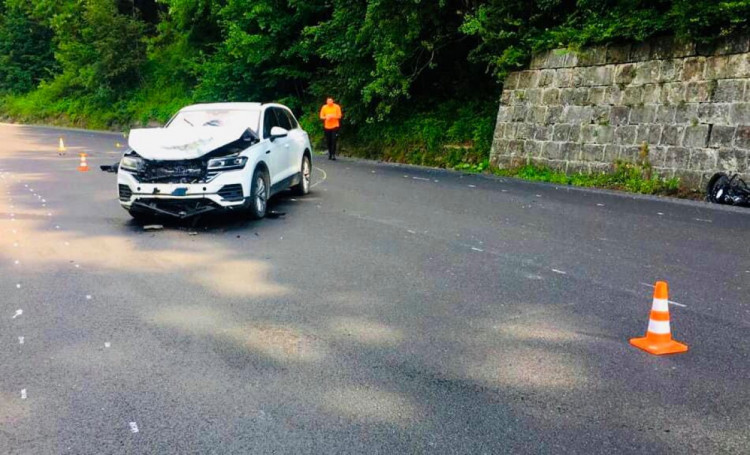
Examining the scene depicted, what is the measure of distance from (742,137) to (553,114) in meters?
5.27

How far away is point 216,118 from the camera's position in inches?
462

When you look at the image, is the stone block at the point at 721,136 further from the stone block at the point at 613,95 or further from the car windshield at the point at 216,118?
the car windshield at the point at 216,118

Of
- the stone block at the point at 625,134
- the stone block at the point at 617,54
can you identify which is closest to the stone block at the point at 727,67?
the stone block at the point at 625,134

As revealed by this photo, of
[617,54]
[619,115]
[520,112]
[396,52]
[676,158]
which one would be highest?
[617,54]

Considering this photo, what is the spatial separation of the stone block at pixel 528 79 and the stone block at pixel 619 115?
2.76 m

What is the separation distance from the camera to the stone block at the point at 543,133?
17.9m

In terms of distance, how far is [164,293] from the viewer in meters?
6.75

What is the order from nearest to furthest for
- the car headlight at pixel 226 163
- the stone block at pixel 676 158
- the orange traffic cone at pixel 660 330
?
the orange traffic cone at pixel 660 330, the car headlight at pixel 226 163, the stone block at pixel 676 158

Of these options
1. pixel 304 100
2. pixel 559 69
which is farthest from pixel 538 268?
pixel 304 100

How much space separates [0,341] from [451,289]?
155 inches

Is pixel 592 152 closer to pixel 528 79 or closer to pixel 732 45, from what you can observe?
pixel 528 79

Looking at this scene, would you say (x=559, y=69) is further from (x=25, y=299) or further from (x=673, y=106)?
(x=25, y=299)

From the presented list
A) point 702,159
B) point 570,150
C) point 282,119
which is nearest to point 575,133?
point 570,150

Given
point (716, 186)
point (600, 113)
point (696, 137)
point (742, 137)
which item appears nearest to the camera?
point (716, 186)
